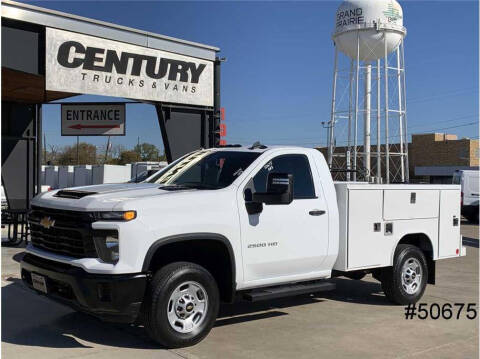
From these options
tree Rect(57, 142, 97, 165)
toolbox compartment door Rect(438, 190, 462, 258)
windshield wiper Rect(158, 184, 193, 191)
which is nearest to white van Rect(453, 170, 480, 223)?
toolbox compartment door Rect(438, 190, 462, 258)

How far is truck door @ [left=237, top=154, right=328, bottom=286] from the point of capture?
5.80 metres

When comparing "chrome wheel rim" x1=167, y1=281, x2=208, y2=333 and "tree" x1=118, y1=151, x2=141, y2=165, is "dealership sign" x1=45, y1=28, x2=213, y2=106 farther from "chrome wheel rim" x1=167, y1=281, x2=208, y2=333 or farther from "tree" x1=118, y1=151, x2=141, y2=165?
"tree" x1=118, y1=151, x2=141, y2=165

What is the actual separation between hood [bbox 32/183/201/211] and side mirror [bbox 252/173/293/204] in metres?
0.70

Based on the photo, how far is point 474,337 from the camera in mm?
6023

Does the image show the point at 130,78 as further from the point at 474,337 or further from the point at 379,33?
the point at 379,33

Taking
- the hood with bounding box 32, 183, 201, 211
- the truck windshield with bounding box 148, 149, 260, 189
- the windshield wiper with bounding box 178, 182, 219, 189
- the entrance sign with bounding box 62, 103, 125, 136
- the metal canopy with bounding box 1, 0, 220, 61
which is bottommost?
the hood with bounding box 32, 183, 201, 211

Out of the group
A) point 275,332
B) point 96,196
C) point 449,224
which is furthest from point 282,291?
point 449,224

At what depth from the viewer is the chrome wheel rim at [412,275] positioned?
24.4 feet

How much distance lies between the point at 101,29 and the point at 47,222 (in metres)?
6.20

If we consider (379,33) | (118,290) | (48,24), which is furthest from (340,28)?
(118,290)

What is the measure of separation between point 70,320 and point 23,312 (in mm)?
761

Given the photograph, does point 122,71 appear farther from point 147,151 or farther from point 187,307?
point 147,151

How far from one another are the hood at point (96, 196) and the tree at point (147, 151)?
71905mm

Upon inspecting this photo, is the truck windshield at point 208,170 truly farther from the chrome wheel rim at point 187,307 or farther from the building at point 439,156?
the building at point 439,156
